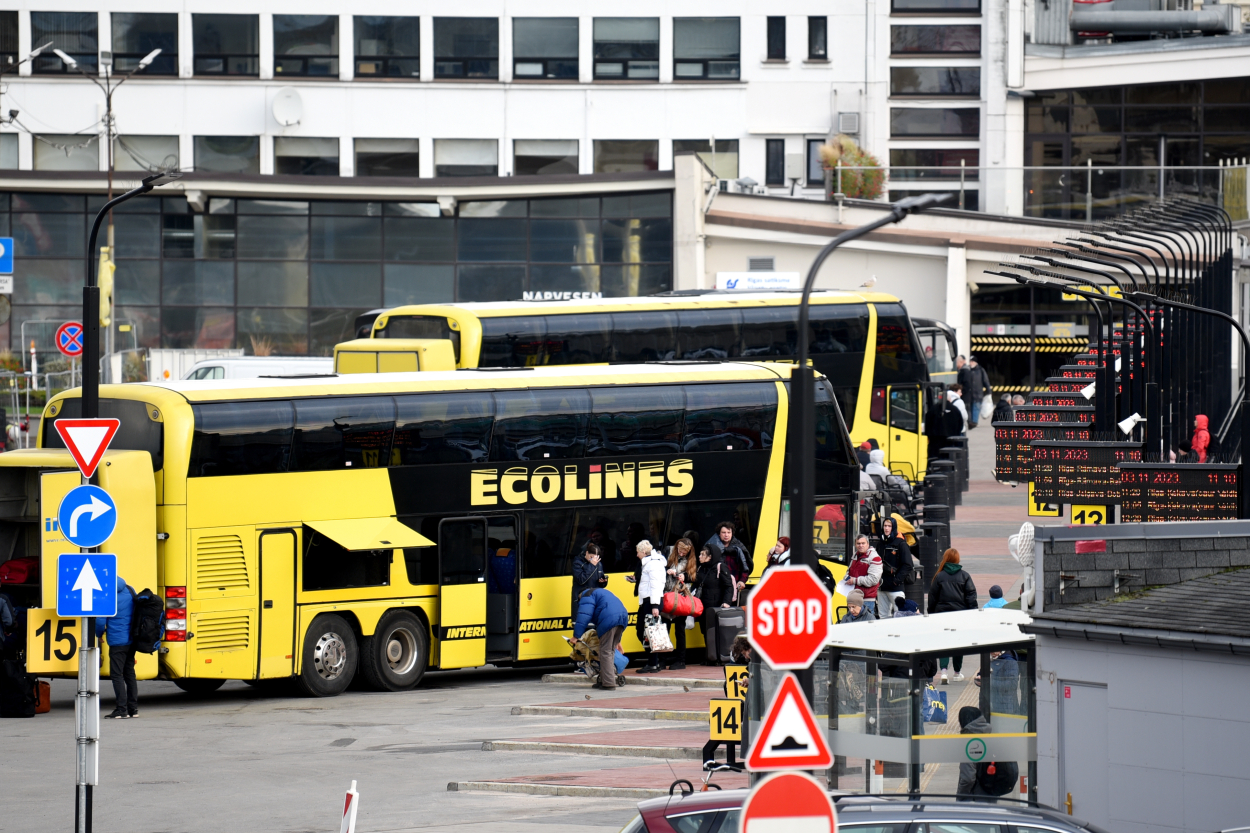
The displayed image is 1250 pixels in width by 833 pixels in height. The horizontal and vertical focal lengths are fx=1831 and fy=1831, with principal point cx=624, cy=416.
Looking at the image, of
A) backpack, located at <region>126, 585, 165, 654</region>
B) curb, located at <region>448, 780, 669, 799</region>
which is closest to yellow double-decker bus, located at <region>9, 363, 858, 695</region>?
backpack, located at <region>126, 585, 165, 654</region>

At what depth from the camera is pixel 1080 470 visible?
25.4m

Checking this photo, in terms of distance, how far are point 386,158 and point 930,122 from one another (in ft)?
54.7

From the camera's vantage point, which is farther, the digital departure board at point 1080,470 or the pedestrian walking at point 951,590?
the digital departure board at point 1080,470

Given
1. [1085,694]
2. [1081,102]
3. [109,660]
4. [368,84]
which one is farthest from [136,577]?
[1081,102]

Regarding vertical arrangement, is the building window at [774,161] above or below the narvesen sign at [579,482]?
above

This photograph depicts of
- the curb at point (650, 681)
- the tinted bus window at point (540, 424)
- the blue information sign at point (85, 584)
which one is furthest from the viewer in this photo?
the tinted bus window at point (540, 424)

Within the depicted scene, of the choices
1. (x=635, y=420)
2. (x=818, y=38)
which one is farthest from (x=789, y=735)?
(x=818, y=38)

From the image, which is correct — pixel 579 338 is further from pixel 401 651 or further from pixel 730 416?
pixel 401 651

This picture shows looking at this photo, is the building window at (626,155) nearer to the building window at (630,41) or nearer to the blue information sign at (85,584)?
the building window at (630,41)

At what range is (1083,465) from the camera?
83.1 feet

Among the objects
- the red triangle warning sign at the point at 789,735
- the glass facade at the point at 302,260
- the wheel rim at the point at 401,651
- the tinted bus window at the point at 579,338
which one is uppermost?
the glass facade at the point at 302,260

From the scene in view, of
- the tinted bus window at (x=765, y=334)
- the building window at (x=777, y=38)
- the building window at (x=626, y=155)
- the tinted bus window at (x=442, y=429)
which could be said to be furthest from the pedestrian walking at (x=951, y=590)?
the building window at (x=777, y=38)

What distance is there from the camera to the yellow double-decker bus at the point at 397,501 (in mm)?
20281

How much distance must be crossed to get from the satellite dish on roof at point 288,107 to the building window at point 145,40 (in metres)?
3.39
